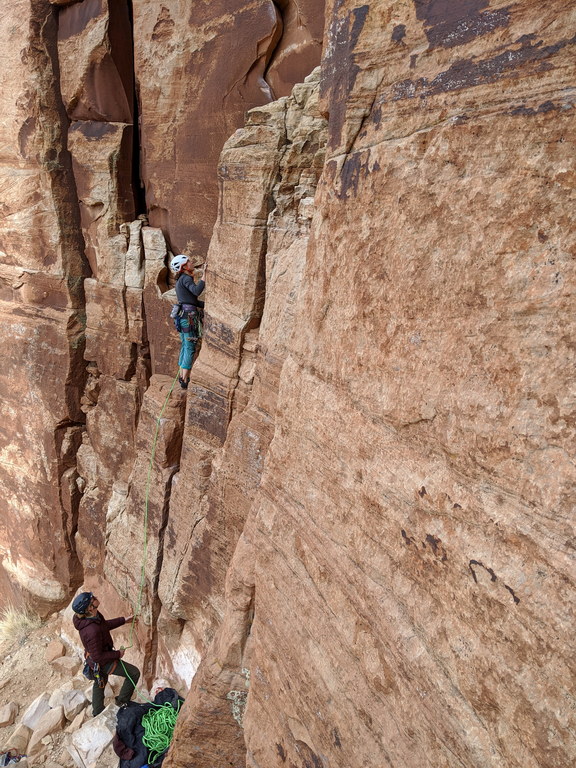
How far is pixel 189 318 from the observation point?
5.77 metres

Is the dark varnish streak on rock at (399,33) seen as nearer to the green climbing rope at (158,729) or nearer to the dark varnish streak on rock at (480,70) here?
the dark varnish streak on rock at (480,70)

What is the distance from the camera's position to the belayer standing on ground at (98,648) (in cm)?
564

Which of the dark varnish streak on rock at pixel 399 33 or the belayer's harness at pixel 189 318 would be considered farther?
the belayer's harness at pixel 189 318

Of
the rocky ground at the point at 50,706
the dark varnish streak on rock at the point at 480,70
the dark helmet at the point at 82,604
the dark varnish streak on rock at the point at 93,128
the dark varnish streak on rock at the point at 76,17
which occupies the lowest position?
the rocky ground at the point at 50,706

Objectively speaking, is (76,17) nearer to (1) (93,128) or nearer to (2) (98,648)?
(1) (93,128)

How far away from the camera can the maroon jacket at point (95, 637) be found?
5.63m

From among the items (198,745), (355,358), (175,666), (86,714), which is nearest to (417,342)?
(355,358)

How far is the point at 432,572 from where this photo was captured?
82.6 inches

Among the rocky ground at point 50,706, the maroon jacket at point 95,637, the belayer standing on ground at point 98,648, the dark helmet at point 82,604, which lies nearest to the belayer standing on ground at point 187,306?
the dark helmet at point 82,604

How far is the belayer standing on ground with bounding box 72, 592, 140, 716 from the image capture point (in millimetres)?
5637

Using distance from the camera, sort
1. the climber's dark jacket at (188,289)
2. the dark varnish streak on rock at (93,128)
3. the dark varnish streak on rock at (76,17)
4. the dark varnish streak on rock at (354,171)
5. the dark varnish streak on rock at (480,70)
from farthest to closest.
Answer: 1. the dark varnish streak on rock at (93,128)
2. the dark varnish streak on rock at (76,17)
3. the climber's dark jacket at (188,289)
4. the dark varnish streak on rock at (354,171)
5. the dark varnish streak on rock at (480,70)

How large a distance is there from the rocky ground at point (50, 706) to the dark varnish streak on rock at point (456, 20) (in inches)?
267

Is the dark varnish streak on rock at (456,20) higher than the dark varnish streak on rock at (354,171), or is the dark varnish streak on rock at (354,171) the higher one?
the dark varnish streak on rock at (456,20)

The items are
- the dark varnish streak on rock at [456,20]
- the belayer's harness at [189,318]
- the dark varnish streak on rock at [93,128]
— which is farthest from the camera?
the dark varnish streak on rock at [93,128]
